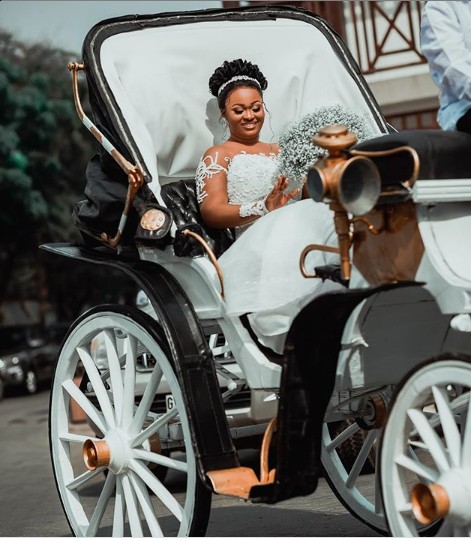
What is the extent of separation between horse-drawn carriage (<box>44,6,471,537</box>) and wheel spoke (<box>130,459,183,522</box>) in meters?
0.01

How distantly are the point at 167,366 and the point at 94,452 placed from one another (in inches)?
22.2

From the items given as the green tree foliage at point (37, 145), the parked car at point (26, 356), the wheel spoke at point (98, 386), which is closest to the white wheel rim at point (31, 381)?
the parked car at point (26, 356)

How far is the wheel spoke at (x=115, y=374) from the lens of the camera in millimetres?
5496

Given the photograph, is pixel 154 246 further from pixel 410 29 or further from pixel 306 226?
pixel 410 29

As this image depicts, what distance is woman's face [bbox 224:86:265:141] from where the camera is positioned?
19.2 ft

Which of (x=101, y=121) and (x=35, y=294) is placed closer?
(x=101, y=121)

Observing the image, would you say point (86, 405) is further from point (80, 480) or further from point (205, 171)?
point (205, 171)

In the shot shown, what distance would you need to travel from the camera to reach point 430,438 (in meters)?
4.00

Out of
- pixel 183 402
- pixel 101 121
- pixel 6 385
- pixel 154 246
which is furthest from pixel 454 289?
pixel 6 385

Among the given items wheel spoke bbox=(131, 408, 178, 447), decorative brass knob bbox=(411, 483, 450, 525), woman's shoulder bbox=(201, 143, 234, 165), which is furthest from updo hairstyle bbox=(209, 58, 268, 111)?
decorative brass knob bbox=(411, 483, 450, 525)

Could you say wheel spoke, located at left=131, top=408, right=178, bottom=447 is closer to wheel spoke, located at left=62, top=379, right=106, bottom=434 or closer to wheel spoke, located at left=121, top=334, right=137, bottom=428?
wheel spoke, located at left=121, top=334, right=137, bottom=428

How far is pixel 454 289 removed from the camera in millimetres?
3936

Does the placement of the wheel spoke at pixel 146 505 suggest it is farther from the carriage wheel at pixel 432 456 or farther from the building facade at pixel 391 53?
the building facade at pixel 391 53

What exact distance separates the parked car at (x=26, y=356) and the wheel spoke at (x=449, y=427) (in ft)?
A: 62.4
